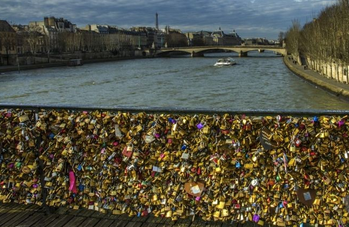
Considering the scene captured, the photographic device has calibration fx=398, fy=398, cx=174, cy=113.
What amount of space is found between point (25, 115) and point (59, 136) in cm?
41

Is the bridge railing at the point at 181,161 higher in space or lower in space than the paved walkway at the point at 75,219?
higher

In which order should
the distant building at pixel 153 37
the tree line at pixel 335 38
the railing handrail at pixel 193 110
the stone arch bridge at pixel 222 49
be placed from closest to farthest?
the railing handrail at pixel 193 110, the tree line at pixel 335 38, the stone arch bridge at pixel 222 49, the distant building at pixel 153 37

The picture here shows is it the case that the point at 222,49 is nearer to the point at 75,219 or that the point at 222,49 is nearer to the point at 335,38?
the point at 335,38

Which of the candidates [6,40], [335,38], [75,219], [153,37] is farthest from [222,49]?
[75,219]

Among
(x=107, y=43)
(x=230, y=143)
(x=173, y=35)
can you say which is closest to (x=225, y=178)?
(x=230, y=143)

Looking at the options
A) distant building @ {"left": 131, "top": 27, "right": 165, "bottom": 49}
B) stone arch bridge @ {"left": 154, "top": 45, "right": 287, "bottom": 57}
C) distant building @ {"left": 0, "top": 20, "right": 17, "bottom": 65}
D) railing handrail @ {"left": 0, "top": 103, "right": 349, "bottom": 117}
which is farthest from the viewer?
distant building @ {"left": 131, "top": 27, "right": 165, "bottom": 49}

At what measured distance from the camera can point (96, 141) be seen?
11.7ft

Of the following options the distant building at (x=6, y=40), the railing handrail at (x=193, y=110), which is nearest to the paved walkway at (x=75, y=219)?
the railing handrail at (x=193, y=110)

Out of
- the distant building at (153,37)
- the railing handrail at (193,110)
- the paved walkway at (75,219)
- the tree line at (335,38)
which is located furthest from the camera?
the distant building at (153,37)

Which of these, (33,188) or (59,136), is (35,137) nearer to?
(59,136)

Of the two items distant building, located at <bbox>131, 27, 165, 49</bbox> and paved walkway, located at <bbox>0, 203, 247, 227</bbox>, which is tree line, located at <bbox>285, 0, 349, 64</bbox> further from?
distant building, located at <bbox>131, 27, 165, 49</bbox>

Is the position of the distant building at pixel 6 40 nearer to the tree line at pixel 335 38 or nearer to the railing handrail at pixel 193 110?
the tree line at pixel 335 38

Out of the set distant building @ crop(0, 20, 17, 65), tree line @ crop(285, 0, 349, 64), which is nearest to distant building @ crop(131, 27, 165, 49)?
distant building @ crop(0, 20, 17, 65)

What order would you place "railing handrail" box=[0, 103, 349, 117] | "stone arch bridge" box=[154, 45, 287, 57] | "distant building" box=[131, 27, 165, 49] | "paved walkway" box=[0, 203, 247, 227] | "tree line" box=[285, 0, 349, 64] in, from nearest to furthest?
"railing handrail" box=[0, 103, 349, 117]
"paved walkway" box=[0, 203, 247, 227]
"tree line" box=[285, 0, 349, 64]
"stone arch bridge" box=[154, 45, 287, 57]
"distant building" box=[131, 27, 165, 49]
